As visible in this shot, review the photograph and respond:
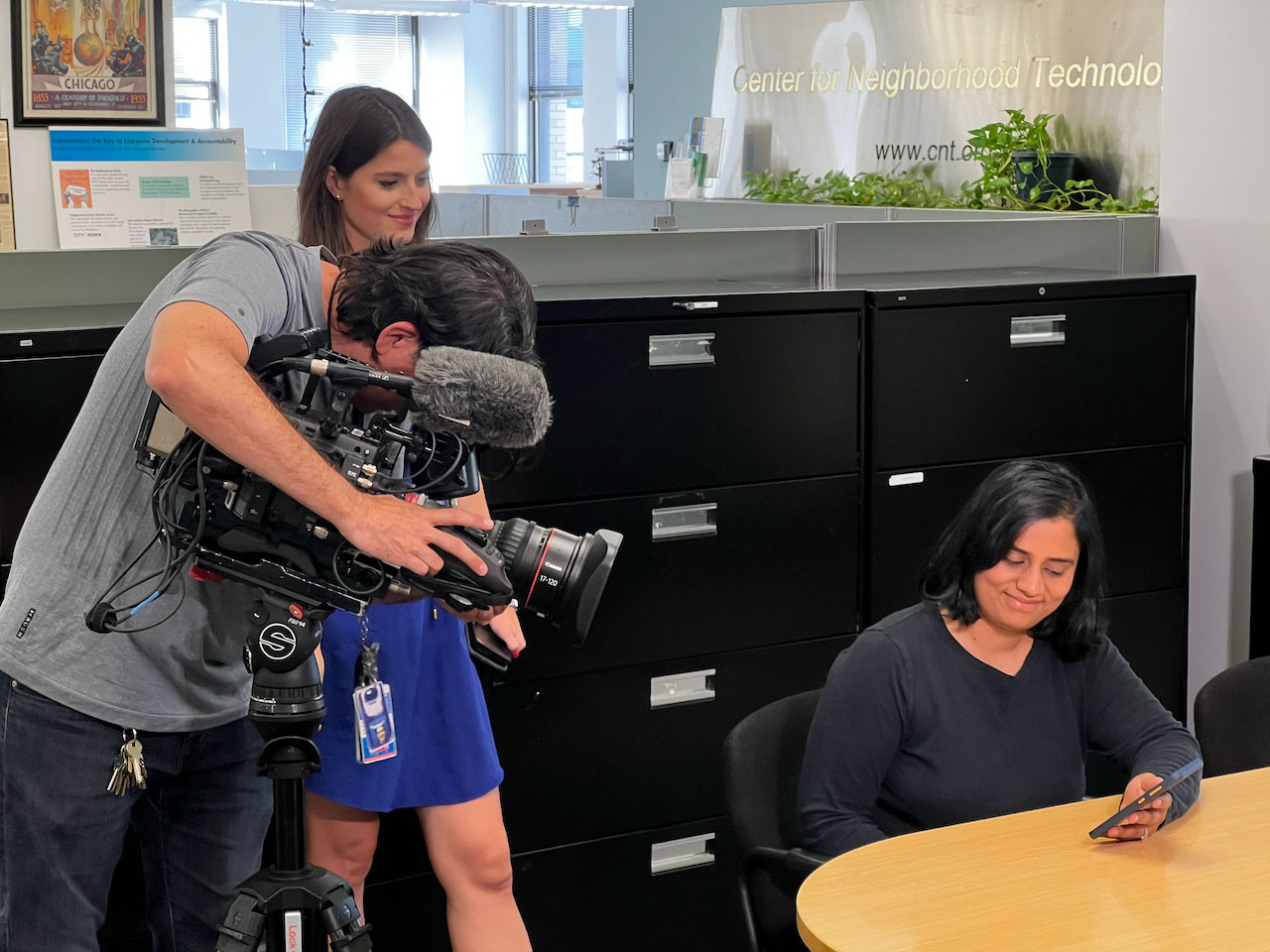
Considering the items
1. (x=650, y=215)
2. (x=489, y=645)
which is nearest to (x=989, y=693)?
(x=489, y=645)

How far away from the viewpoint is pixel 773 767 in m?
1.98

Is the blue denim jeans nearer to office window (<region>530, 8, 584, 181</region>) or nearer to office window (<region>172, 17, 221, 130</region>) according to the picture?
office window (<region>530, 8, 584, 181</region>)

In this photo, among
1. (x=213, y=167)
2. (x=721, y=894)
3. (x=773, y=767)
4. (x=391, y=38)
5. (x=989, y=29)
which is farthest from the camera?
(x=391, y=38)

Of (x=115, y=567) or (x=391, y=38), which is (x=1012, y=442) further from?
(x=391, y=38)

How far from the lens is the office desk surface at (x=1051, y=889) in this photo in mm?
1406

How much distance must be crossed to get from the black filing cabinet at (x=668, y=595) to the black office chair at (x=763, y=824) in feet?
2.09

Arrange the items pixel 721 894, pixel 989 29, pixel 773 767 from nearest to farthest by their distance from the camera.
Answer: pixel 773 767 < pixel 721 894 < pixel 989 29

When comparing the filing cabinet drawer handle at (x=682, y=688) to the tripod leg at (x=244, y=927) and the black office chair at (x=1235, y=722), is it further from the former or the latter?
the tripod leg at (x=244, y=927)

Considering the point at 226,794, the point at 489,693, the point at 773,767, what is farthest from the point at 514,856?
the point at 226,794

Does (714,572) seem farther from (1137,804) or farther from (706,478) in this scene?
(1137,804)

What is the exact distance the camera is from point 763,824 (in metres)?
1.93

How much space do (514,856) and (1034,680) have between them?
1.04 metres

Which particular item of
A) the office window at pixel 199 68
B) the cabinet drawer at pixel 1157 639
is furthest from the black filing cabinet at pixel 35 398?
the office window at pixel 199 68

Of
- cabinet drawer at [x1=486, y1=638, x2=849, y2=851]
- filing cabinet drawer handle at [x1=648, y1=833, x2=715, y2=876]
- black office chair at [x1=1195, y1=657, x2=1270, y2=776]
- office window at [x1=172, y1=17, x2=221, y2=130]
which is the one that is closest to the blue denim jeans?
cabinet drawer at [x1=486, y1=638, x2=849, y2=851]
